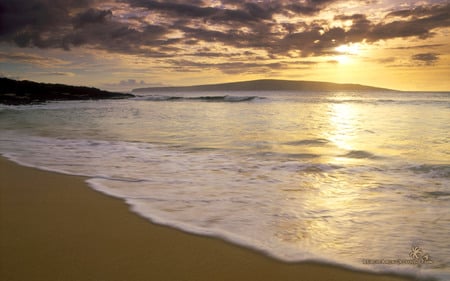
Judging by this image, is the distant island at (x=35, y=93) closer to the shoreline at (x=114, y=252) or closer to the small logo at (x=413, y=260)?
the shoreline at (x=114, y=252)

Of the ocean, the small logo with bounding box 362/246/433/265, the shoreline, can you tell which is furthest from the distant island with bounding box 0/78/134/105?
the small logo with bounding box 362/246/433/265

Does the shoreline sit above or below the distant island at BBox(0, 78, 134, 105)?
below

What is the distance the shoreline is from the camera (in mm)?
2541

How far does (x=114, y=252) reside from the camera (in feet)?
9.29

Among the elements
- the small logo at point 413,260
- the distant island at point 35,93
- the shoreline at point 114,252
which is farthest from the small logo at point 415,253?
the distant island at point 35,93

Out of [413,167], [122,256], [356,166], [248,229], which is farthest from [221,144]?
[122,256]

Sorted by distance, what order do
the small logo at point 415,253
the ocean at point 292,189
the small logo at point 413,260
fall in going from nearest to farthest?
1. the small logo at point 413,260
2. the small logo at point 415,253
3. the ocean at point 292,189

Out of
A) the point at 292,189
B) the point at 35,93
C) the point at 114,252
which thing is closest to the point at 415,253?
the point at 292,189

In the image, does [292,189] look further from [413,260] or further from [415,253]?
[413,260]

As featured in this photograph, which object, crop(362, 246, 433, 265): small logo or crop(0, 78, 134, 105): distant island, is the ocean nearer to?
crop(362, 246, 433, 265): small logo

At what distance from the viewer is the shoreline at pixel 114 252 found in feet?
8.34

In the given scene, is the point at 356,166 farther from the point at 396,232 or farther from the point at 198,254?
the point at 198,254

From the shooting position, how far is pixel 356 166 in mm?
6457

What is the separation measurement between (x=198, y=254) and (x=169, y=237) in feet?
1.37
